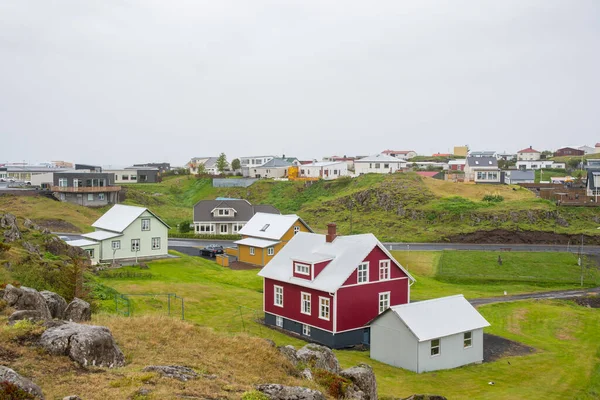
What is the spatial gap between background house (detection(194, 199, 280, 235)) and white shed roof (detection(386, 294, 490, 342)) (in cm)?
5082

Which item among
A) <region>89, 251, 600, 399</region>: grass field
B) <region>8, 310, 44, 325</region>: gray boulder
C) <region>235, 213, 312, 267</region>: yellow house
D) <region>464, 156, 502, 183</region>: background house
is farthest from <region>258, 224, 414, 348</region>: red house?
<region>464, 156, 502, 183</region>: background house

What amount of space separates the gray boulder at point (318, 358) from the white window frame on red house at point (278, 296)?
19.0m

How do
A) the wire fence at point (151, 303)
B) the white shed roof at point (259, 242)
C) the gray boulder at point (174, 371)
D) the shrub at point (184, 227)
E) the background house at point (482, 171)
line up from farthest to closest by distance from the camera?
1. the background house at point (482, 171)
2. the shrub at point (184, 227)
3. the white shed roof at point (259, 242)
4. the wire fence at point (151, 303)
5. the gray boulder at point (174, 371)

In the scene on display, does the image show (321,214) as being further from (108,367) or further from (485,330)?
(108,367)

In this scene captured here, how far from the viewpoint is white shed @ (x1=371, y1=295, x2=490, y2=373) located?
32.7 meters

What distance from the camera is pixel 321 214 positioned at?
330 ft

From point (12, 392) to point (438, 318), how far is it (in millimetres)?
26689

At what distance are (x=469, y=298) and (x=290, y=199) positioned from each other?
221ft

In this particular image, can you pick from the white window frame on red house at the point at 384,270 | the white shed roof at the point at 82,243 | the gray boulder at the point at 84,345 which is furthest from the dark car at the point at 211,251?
the gray boulder at the point at 84,345

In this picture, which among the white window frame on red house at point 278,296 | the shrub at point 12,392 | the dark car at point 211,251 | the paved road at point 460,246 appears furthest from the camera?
the paved road at point 460,246

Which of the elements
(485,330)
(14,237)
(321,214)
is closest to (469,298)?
(485,330)

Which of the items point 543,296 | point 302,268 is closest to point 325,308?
point 302,268

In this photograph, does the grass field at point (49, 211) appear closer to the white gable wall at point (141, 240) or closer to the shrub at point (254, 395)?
the white gable wall at point (141, 240)

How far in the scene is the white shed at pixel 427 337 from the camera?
1288 inches
